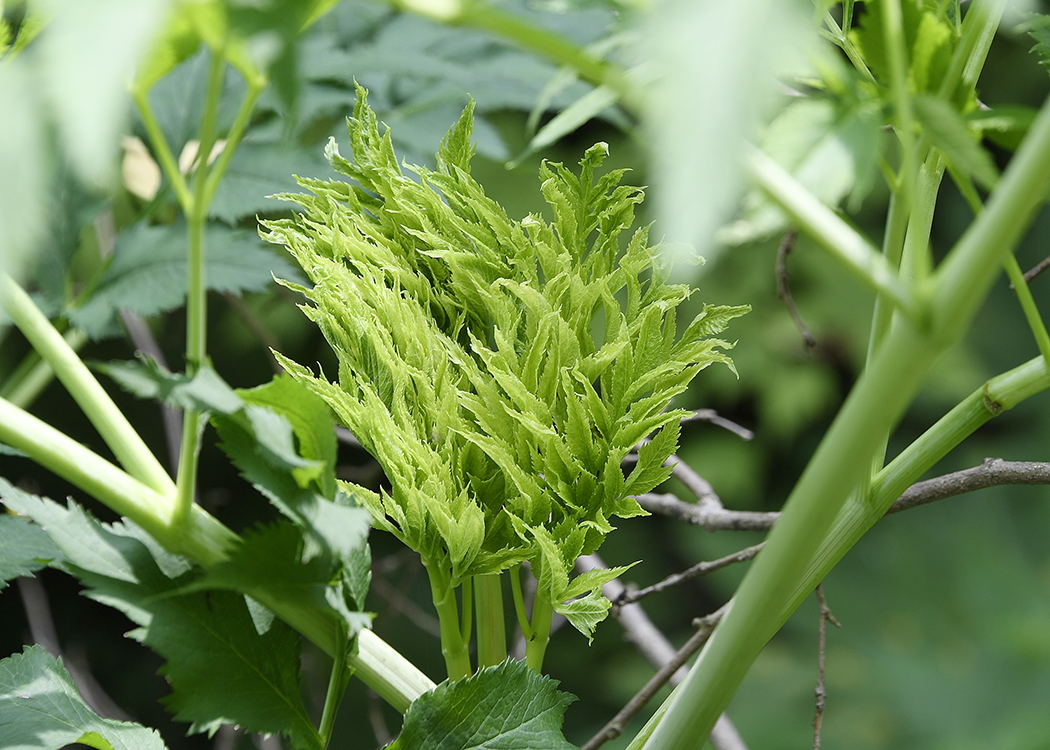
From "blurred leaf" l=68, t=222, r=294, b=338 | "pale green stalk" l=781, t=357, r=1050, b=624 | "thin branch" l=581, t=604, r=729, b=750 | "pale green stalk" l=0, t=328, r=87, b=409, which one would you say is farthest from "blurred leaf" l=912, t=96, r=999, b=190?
"pale green stalk" l=0, t=328, r=87, b=409

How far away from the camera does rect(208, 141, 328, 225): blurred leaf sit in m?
0.47

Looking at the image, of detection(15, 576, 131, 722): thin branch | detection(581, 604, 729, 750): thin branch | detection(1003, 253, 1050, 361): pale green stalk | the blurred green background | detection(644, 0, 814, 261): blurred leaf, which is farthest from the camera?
the blurred green background

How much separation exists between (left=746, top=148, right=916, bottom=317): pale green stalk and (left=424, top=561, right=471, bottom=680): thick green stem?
16 cm

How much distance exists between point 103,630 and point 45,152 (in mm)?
1410

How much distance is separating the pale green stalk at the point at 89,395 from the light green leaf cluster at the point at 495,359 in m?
0.05

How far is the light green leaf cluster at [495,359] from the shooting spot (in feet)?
0.80

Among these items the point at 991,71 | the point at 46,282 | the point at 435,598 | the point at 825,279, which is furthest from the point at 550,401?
the point at 991,71

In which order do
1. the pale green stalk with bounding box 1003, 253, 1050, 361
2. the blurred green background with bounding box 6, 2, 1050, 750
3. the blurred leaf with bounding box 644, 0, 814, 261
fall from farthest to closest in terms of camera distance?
the blurred green background with bounding box 6, 2, 1050, 750 → the pale green stalk with bounding box 1003, 253, 1050, 361 → the blurred leaf with bounding box 644, 0, 814, 261

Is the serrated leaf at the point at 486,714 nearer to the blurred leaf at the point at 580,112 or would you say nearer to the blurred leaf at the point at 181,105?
the blurred leaf at the point at 580,112

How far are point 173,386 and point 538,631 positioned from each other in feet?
0.48

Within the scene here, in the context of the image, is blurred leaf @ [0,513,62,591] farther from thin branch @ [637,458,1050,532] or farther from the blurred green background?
the blurred green background

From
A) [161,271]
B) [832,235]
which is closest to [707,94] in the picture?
[832,235]

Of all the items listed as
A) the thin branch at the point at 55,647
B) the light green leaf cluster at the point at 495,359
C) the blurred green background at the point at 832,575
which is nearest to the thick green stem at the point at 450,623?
the light green leaf cluster at the point at 495,359

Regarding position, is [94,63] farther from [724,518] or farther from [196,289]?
[724,518]
